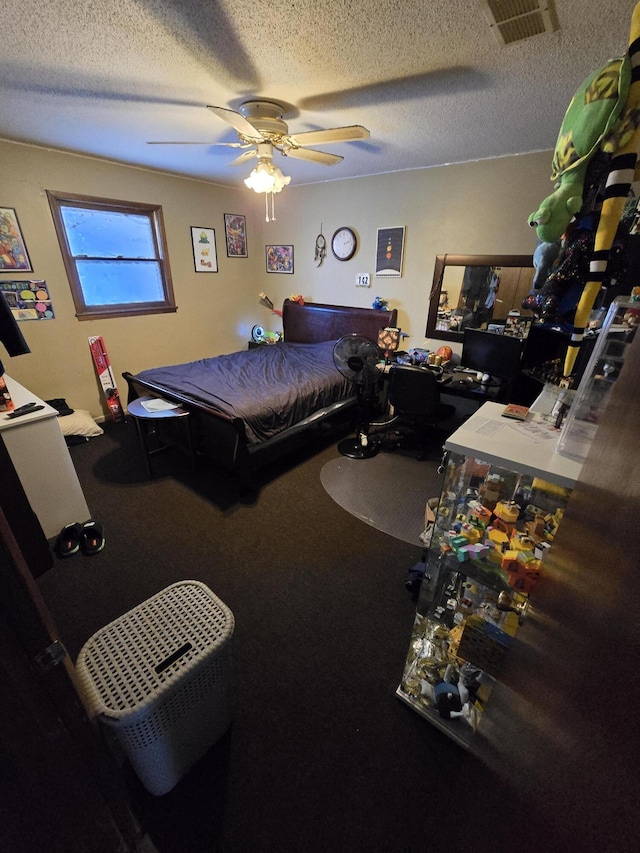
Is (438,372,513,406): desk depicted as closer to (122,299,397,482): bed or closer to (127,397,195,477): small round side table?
(122,299,397,482): bed

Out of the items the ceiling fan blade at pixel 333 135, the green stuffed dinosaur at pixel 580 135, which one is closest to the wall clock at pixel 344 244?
the ceiling fan blade at pixel 333 135

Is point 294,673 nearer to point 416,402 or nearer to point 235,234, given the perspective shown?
point 416,402

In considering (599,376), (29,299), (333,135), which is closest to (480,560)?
(599,376)

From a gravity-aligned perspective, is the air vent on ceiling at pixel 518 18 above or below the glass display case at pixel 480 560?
above

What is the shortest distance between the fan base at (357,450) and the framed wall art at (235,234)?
3020 millimetres

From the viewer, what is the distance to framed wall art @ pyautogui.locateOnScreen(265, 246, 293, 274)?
4.35 m

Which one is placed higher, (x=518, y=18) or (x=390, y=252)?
(x=518, y=18)

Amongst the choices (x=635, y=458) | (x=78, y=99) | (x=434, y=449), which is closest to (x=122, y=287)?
(x=78, y=99)

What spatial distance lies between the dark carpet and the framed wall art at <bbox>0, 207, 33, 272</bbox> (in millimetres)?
1990

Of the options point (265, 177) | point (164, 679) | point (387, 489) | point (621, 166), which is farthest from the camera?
point (387, 489)

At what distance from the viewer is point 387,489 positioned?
2635mm

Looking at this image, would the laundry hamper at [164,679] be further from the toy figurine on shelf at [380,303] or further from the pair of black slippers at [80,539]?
the toy figurine on shelf at [380,303]

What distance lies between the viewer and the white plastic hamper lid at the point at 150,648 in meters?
0.89

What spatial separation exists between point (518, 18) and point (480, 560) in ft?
6.44
